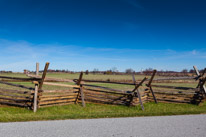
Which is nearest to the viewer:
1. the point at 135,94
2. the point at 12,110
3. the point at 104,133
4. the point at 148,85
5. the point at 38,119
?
the point at 104,133

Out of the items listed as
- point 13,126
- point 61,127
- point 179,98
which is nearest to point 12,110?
point 13,126

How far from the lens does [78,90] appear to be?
9.74 meters

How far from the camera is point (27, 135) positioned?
4340mm

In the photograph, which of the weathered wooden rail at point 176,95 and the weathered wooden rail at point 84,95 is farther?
the weathered wooden rail at point 176,95

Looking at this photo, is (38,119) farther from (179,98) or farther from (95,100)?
(179,98)

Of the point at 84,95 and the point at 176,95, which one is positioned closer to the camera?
the point at 84,95

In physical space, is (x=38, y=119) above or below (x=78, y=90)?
below

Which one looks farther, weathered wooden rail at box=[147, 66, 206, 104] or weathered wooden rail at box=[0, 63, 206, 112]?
weathered wooden rail at box=[147, 66, 206, 104]

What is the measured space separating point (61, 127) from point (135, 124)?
2.21 metres

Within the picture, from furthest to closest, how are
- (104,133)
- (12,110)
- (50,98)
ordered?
(50,98), (12,110), (104,133)

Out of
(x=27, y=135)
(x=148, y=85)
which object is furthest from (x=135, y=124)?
(x=148, y=85)

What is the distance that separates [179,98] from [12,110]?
890 cm

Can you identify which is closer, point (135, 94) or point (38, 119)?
point (38, 119)

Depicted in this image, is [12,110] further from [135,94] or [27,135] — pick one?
[135,94]
